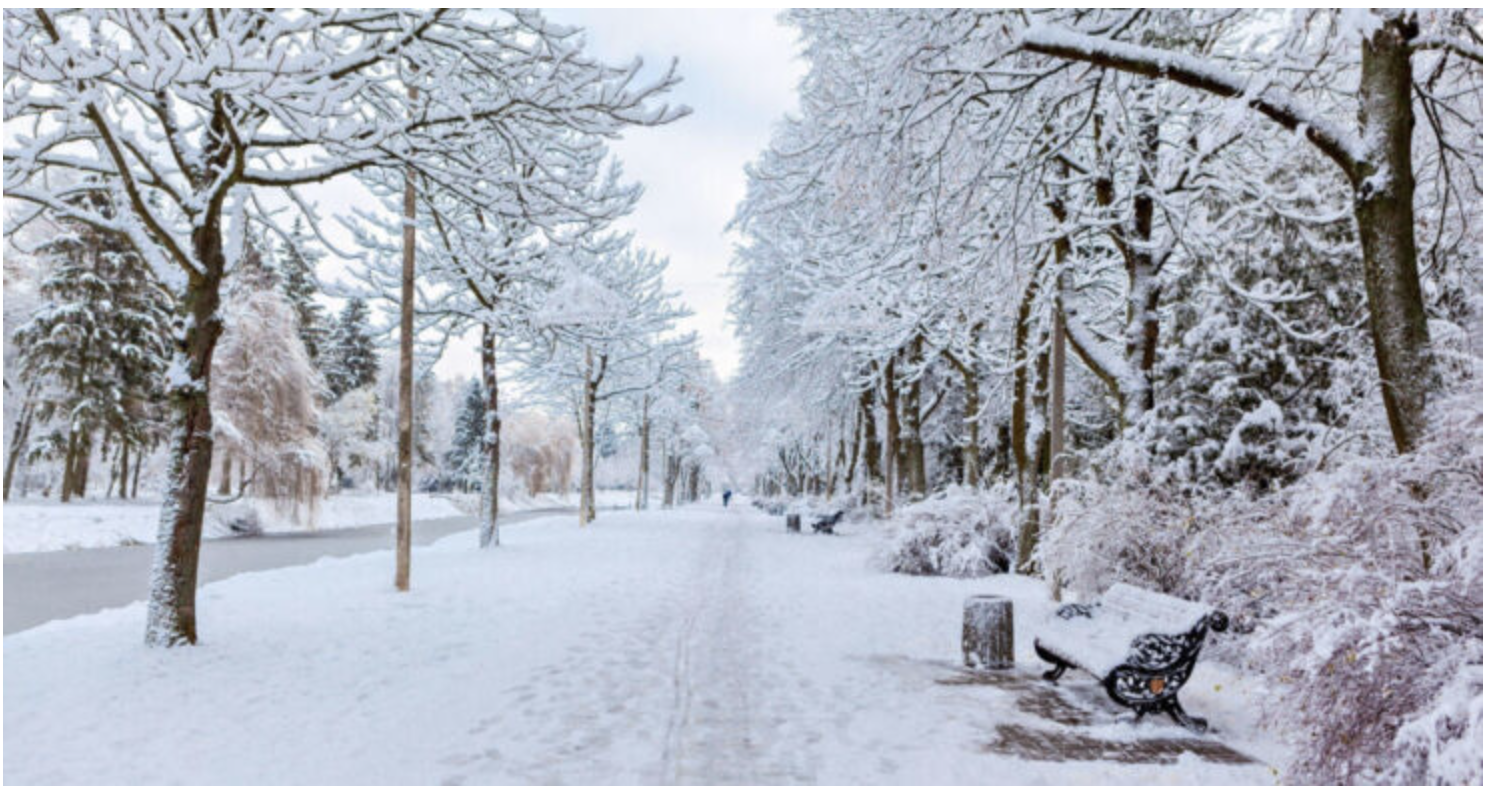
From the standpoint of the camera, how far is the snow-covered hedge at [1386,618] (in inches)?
134

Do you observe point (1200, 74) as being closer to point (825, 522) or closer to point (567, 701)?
point (567, 701)

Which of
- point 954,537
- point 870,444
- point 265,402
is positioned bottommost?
point 954,537

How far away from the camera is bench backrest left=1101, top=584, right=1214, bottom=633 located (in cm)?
572

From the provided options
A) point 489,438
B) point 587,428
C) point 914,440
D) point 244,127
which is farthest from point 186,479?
point 587,428

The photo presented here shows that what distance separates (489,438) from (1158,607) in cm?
1386

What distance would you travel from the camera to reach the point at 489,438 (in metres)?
17.3

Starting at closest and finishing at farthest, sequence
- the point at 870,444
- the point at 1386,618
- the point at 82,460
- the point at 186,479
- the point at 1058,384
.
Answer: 1. the point at 1386,618
2. the point at 186,479
3. the point at 1058,384
4. the point at 870,444
5. the point at 82,460

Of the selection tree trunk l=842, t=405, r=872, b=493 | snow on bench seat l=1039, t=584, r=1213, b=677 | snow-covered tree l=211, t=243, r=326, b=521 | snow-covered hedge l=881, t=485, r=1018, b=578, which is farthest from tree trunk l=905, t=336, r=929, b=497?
snow-covered tree l=211, t=243, r=326, b=521

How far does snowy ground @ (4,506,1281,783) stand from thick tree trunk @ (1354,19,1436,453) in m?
2.36

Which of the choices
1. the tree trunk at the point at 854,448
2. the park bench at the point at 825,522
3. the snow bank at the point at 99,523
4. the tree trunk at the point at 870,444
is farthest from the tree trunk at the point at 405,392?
the tree trunk at the point at 854,448

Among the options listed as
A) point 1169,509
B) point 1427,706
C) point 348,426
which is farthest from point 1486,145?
point 348,426

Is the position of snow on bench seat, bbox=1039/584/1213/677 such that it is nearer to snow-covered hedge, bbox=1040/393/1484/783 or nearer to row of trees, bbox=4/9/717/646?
Result: snow-covered hedge, bbox=1040/393/1484/783

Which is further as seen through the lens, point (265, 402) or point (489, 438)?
point (265, 402)

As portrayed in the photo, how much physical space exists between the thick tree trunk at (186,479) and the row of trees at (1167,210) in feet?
17.0
